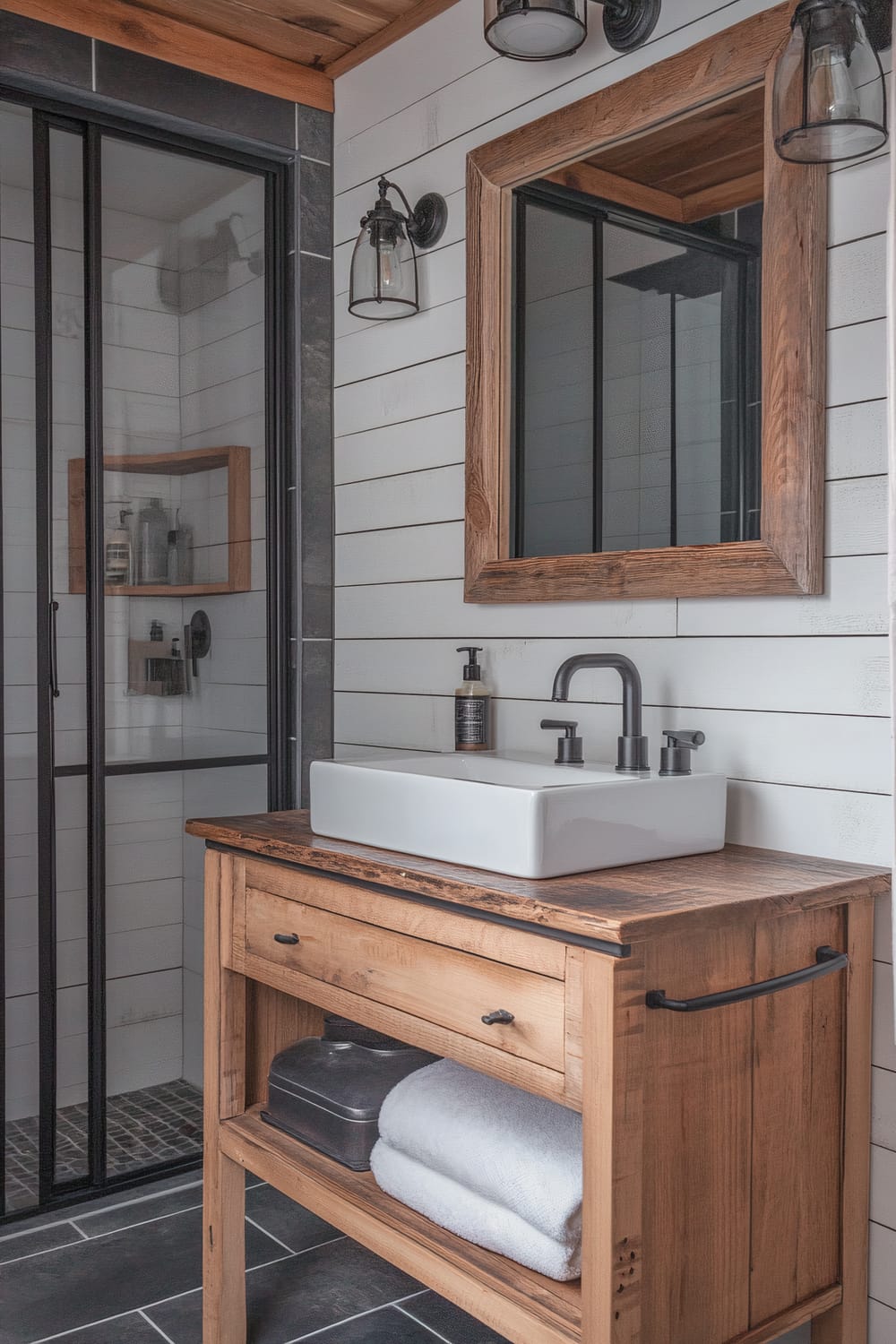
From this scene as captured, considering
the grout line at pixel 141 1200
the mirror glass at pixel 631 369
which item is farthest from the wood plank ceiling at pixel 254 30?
the grout line at pixel 141 1200

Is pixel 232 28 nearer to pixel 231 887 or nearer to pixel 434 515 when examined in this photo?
pixel 434 515

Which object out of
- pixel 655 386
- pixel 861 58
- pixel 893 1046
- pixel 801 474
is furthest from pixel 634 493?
pixel 893 1046

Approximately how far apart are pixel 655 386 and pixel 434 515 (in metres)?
0.59

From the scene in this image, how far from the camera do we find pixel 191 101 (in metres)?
2.28

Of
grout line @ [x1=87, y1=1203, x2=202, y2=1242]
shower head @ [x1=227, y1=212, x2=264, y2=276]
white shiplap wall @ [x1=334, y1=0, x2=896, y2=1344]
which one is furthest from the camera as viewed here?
shower head @ [x1=227, y1=212, x2=264, y2=276]

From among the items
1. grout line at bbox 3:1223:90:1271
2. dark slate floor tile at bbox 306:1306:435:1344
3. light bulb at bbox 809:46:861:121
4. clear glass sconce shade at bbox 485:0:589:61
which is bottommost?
dark slate floor tile at bbox 306:1306:435:1344

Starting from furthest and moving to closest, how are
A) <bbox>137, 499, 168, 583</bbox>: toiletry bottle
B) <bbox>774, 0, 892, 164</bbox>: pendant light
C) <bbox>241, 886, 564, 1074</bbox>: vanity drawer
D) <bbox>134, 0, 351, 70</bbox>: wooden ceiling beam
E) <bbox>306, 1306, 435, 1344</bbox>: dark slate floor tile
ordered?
<bbox>137, 499, 168, 583</bbox>: toiletry bottle → <bbox>134, 0, 351, 70</bbox>: wooden ceiling beam → <bbox>306, 1306, 435, 1344</bbox>: dark slate floor tile → <bbox>774, 0, 892, 164</bbox>: pendant light → <bbox>241, 886, 564, 1074</bbox>: vanity drawer

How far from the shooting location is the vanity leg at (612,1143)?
3.70 ft

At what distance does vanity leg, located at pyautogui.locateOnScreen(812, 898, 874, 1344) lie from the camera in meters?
1.42

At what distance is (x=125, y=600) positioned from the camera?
229cm

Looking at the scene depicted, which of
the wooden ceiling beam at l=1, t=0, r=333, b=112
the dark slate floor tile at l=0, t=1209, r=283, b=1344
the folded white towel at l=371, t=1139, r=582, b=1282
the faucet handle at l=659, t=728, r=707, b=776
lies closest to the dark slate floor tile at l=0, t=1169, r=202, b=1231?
the dark slate floor tile at l=0, t=1209, r=283, b=1344

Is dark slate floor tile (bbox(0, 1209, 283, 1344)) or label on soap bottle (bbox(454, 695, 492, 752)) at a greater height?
label on soap bottle (bbox(454, 695, 492, 752))

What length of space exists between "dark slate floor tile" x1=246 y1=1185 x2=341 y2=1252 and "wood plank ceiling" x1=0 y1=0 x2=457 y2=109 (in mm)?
2250

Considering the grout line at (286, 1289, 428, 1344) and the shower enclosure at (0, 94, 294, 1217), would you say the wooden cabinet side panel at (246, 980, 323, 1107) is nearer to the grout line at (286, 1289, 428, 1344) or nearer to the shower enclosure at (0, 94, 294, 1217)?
the grout line at (286, 1289, 428, 1344)
